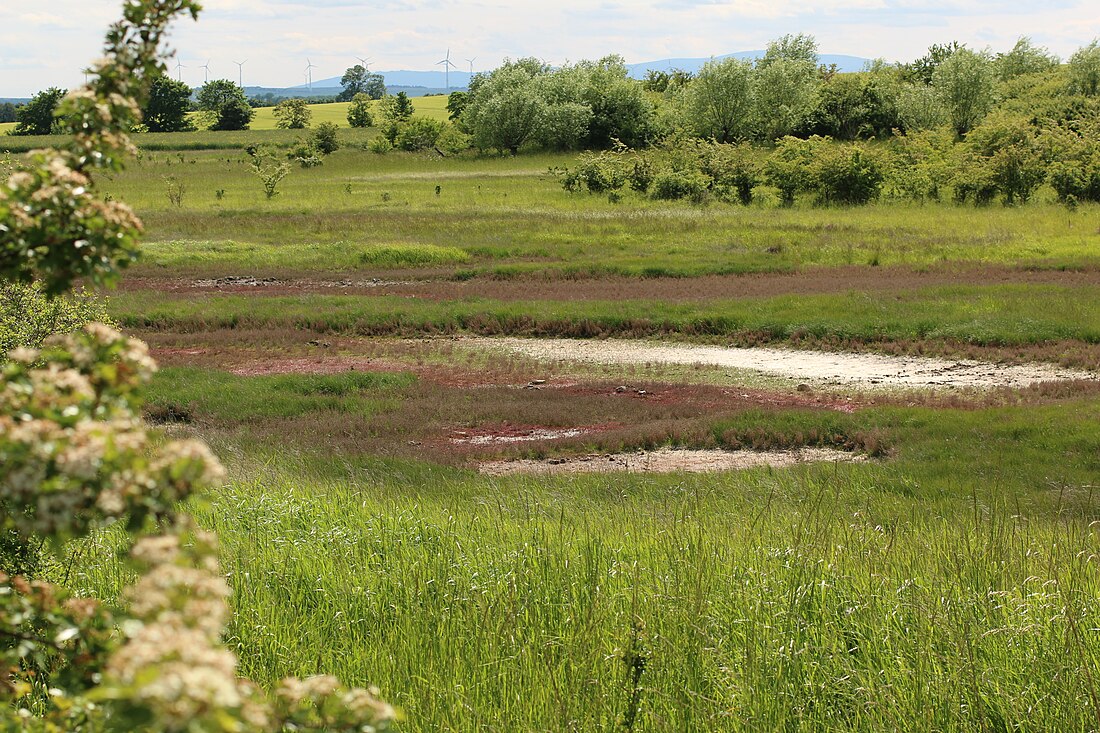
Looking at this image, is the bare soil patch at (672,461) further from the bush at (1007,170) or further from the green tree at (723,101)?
the green tree at (723,101)

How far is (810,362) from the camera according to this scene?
22594 millimetres

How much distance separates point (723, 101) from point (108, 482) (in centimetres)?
8925

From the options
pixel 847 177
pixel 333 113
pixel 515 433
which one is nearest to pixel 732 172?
pixel 847 177

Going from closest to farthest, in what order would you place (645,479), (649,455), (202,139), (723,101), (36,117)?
1. (645,479)
2. (649,455)
3. (723,101)
4. (202,139)
5. (36,117)

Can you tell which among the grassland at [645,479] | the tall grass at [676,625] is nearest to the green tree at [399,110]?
the grassland at [645,479]

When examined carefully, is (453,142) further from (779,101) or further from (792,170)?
(792,170)

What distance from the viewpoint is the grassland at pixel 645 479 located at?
4824 mm

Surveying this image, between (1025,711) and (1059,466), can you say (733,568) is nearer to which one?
(1025,711)

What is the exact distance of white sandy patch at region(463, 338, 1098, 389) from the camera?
67.2 feet

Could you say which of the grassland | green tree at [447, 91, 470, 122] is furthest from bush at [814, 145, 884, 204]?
green tree at [447, 91, 470, 122]

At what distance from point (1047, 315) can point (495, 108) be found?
236 feet

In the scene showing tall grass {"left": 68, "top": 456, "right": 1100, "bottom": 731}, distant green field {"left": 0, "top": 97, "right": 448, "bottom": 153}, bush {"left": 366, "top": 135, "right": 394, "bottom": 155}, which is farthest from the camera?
distant green field {"left": 0, "top": 97, "right": 448, "bottom": 153}

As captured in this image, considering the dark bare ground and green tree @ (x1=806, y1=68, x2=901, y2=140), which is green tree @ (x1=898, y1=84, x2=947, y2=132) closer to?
green tree @ (x1=806, y1=68, x2=901, y2=140)

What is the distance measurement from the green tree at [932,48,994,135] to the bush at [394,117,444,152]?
47.6 metres
